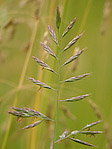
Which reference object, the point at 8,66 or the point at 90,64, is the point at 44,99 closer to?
the point at 90,64

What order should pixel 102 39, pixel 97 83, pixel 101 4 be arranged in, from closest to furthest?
pixel 97 83
pixel 102 39
pixel 101 4

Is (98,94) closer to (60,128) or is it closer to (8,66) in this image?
(60,128)

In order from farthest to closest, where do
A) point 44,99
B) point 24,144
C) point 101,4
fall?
point 101,4 < point 24,144 < point 44,99

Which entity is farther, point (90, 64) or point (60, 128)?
point (90, 64)

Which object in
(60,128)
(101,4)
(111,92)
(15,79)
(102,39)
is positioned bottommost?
(60,128)

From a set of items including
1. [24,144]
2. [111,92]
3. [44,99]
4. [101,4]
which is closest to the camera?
[44,99]

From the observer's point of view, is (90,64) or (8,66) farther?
(8,66)

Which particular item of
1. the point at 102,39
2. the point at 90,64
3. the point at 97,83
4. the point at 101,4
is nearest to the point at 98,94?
the point at 97,83

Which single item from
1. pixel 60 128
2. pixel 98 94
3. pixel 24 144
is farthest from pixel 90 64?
pixel 24 144

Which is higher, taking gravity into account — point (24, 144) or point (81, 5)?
point (81, 5)
